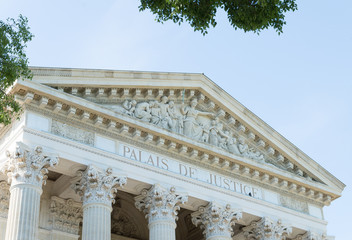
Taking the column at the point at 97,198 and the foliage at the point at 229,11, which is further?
the column at the point at 97,198

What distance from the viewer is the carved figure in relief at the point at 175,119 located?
2825cm

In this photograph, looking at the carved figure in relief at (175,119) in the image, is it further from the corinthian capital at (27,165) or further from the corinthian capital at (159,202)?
the corinthian capital at (27,165)

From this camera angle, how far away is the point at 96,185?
24.8m

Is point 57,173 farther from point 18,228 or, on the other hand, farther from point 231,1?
point 231,1

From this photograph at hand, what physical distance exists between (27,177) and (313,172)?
15.0 metres

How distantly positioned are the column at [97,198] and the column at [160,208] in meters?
1.51

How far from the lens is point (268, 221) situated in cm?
2952

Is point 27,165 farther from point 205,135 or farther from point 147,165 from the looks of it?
point 205,135

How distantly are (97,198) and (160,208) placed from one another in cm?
287

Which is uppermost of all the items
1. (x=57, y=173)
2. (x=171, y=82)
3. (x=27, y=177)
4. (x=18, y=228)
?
(x=171, y=82)

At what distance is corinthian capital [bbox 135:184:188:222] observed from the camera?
26.2 m

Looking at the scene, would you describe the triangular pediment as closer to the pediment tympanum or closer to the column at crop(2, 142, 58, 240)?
the pediment tympanum

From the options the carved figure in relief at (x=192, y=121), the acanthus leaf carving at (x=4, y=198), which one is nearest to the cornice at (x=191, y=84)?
the carved figure in relief at (x=192, y=121)

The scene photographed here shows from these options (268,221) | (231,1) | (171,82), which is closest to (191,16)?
(231,1)
